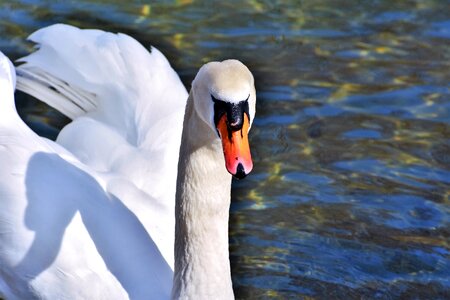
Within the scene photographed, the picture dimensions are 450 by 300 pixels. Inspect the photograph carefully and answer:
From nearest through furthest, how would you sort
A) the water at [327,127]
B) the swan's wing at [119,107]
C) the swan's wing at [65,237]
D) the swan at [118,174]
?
1. the swan at [118,174]
2. the swan's wing at [65,237]
3. the swan's wing at [119,107]
4. the water at [327,127]

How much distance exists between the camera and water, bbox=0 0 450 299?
501cm

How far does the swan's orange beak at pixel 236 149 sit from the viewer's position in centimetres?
330

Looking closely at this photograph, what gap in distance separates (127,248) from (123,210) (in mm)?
218

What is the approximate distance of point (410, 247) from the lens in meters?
5.12

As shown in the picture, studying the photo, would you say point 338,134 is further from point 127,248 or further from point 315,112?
point 127,248

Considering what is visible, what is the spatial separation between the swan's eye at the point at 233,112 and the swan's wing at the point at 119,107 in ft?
4.24

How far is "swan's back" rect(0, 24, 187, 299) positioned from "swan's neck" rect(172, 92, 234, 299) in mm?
311

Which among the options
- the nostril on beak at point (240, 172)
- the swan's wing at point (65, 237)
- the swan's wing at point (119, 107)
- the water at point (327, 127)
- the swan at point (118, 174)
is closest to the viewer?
the nostril on beak at point (240, 172)

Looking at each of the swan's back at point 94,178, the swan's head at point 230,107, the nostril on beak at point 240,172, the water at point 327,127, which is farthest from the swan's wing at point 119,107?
the nostril on beak at point 240,172

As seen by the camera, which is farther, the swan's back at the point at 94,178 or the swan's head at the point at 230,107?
the swan's back at the point at 94,178

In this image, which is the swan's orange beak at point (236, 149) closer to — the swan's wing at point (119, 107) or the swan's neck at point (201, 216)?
the swan's neck at point (201, 216)

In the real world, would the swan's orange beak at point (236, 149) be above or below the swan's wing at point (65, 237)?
above

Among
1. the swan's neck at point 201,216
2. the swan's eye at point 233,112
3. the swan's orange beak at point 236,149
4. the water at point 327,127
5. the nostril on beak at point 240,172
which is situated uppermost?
the swan's eye at point 233,112

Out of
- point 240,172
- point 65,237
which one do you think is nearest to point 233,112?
point 240,172
